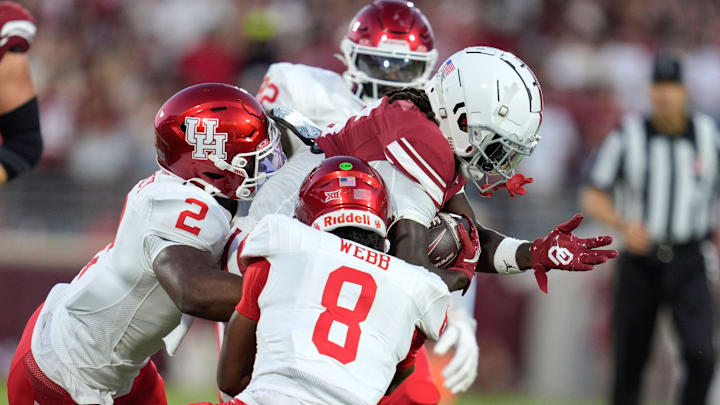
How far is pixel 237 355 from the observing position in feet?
10.8

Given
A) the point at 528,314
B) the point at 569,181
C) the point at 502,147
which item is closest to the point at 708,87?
the point at 569,181

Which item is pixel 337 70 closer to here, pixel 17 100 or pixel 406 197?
pixel 17 100

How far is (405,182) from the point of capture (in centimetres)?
357

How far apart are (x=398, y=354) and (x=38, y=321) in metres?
1.33

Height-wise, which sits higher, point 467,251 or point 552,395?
point 467,251

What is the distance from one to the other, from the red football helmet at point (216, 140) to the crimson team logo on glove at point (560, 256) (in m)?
1.00

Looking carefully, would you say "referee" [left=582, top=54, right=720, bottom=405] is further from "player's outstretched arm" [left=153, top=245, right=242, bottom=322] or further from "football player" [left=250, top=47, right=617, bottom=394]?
"player's outstretched arm" [left=153, top=245, right=242, bottom=322]

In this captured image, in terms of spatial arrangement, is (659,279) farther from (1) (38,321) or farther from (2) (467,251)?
(1) (38,321)

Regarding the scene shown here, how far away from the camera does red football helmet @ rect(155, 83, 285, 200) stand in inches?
144

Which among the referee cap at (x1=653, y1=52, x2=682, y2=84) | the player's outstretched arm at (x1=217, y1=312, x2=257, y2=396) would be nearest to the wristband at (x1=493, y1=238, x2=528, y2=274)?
the player's outstretched arm at (x1=217, y1=312, x2=257, y2=396)

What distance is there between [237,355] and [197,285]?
0.24m

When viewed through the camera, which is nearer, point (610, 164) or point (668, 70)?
point (668, 70)

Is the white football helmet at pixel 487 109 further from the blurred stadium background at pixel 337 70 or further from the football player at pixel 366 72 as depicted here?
the blurred stadium background at pixel 337 70

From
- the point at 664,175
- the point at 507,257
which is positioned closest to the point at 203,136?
the point at 507,257
